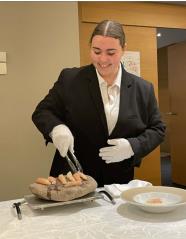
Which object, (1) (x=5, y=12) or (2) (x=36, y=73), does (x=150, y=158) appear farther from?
(1) (x=5, y=12)

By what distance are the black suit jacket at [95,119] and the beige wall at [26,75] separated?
0.70 m

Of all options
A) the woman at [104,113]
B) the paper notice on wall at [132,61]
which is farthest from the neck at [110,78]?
the paper notice on wall at [132,61]

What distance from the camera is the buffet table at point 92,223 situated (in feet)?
2.78

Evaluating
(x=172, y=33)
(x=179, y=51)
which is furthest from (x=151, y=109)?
(x=172, y=33)

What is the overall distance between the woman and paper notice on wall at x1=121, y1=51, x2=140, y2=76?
4.21ft

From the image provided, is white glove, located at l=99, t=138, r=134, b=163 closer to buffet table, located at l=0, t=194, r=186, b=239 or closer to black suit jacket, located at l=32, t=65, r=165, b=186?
black suit jacket, located at l=32, t=65, r=165, b=186

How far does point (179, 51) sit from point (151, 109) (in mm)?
2527

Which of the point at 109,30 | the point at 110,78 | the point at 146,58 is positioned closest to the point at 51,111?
the point at 110,78

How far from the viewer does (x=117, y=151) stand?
141 centimetres

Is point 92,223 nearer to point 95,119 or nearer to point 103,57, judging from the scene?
point 95,119

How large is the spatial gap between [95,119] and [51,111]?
0.23 metres

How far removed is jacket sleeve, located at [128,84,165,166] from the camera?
1.45 metres

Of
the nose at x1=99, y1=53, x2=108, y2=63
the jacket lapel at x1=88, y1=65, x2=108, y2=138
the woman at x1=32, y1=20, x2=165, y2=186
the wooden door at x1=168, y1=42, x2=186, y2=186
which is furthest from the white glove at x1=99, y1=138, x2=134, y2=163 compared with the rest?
the wooden door at x1=168, y1=42, x2=186, y2=186

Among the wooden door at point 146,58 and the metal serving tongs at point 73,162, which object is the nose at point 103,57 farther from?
the wooden door at point 146,58
